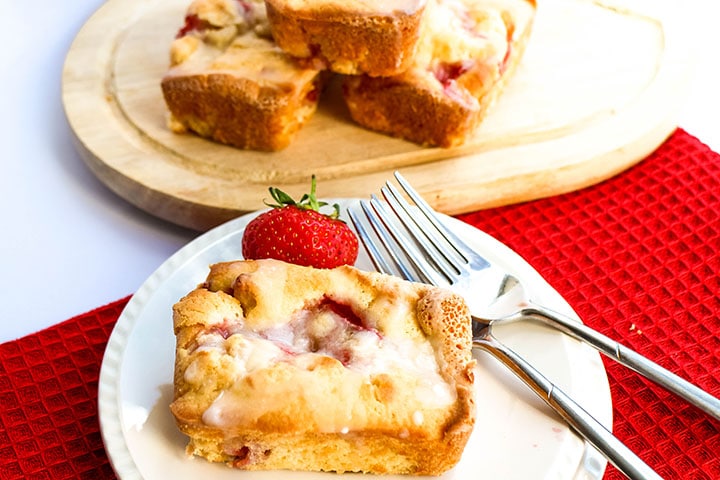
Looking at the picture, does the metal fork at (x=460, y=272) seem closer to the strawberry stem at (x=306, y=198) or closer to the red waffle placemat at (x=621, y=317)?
the strawberry stem at (x=306, y=198)

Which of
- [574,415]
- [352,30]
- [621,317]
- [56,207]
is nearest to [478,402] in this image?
[574,415]

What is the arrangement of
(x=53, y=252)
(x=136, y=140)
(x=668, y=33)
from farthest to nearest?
1. (x=668, y=33)
2. (x=136, y=140)
3. (x=53, y=252)

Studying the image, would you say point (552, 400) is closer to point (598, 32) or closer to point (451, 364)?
point (451, 364)

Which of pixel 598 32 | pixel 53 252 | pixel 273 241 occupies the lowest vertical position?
pixel 53 252

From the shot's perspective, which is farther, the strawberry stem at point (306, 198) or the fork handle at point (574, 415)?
the strawberry stem at point (306, 198)

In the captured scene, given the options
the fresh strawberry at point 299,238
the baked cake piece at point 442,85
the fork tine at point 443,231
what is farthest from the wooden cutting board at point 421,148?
the fresh strawberry at point 299,238

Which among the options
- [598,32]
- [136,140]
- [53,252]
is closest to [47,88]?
[136,140]

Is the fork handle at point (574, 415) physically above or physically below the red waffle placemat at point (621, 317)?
above

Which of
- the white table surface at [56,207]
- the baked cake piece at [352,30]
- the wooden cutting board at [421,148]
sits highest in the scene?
the baked cake piece at [352,30]
